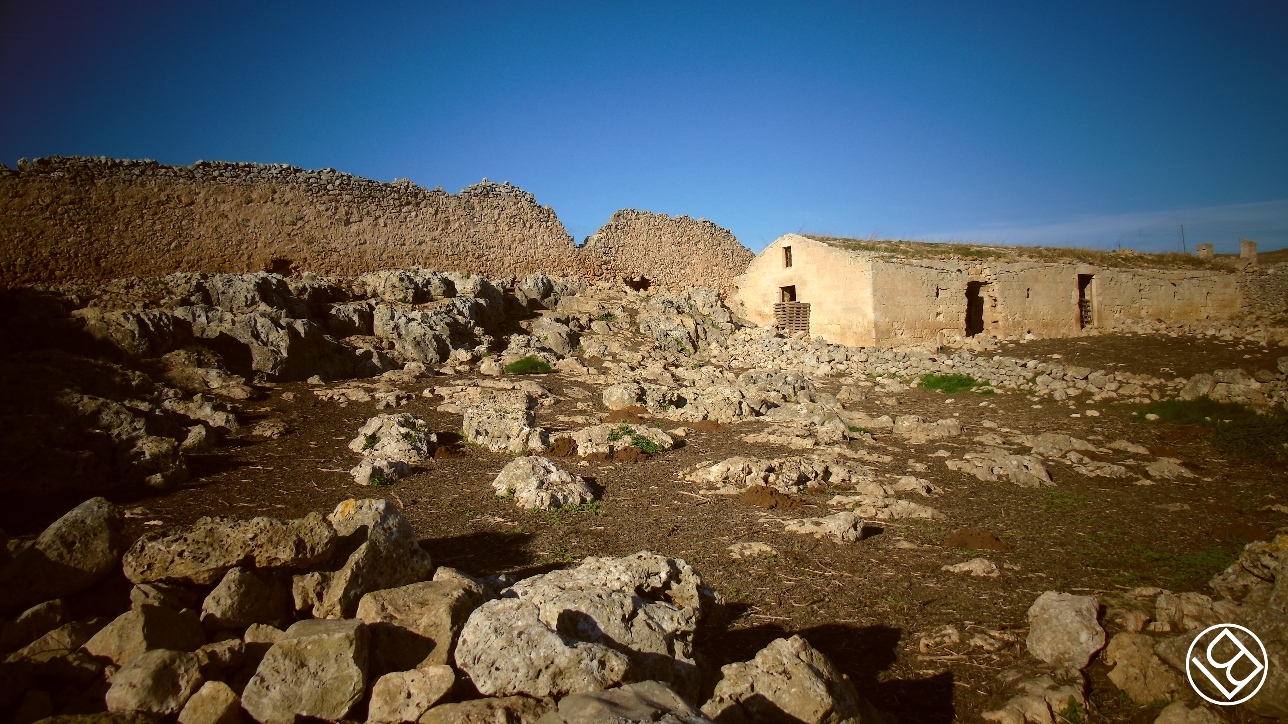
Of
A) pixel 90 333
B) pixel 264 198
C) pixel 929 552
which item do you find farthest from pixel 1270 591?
pixel 264 198

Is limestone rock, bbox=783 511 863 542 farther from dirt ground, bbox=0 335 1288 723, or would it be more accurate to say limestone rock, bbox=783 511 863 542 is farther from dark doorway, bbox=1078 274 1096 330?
dark doorway, bbox=1078 274 1096 330

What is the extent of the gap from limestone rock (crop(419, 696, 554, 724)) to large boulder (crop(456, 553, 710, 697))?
9cm

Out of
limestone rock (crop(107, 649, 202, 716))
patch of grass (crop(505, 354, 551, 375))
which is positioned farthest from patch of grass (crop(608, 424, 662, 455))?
limestone rock (crop(107, 649, 202, 716))

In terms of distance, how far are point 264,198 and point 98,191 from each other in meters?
3.51

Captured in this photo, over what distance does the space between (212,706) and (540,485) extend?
4.22 metres

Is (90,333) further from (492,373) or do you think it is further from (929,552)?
(929,552)

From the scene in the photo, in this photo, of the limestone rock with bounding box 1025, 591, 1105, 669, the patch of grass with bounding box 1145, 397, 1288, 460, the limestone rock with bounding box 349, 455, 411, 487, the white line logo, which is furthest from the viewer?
the patch of grass with bounding box 1145, 397, 1288, 460

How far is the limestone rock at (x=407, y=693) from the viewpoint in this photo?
2.72m

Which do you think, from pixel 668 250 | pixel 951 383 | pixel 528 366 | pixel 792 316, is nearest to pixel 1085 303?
pixel 792 316

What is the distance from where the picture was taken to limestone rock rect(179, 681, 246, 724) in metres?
2.67

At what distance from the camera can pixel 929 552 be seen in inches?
224

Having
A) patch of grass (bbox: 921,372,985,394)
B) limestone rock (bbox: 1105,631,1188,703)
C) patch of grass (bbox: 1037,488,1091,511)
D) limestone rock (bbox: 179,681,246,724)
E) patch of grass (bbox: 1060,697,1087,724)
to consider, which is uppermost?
patch of grass (bbox: 921,372,985,394)

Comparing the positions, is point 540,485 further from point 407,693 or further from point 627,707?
point 627,707

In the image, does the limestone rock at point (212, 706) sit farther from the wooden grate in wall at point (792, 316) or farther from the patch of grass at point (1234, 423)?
the wooden grate in wall at point (792, 316)
